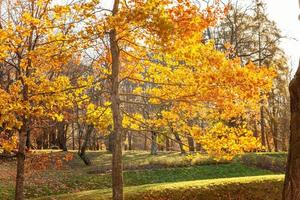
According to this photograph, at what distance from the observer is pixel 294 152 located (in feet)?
20.8

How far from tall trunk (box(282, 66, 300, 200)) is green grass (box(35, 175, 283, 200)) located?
25.6 feet

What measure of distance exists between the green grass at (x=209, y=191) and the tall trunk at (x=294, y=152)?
25.6ft

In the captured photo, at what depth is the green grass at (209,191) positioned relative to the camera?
45.2 feet

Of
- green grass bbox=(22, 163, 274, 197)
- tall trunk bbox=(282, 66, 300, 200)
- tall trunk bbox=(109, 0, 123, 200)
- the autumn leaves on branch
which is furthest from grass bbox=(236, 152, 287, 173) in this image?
tall trunk bbox=(282, 66, 300, 200)

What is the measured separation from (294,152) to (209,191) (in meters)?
8.29

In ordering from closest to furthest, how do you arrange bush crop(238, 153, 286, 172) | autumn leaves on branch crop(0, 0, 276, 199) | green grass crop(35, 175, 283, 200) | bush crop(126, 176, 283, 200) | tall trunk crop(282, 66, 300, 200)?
tall trunk crop(282, 66, 300, 200) < autumn leaves on branch crop(0, 0, 276, 199) < green grass crop(35, 175, 283, 200) < bush crop(126, 176, 283, 200) < bush crop(238, 153, 286, 172)

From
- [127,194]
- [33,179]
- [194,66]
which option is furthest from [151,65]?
[33,179]

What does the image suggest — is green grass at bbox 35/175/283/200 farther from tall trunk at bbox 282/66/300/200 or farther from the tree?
tall trunk at bbox 282/66/300/200

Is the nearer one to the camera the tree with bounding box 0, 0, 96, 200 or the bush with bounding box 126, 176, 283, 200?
the tree with bounding box 0, 0, 96, 200

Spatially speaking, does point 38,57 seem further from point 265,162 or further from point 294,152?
point 265,162

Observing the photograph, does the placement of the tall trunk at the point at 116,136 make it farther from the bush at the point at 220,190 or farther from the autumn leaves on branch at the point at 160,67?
the bush at the point at 220,190

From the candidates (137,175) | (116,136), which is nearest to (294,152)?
(116,136)

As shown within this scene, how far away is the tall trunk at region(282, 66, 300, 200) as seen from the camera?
6.27 m

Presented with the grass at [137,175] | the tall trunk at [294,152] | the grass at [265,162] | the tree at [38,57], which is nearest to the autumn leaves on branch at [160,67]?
the tree at [38,57]
